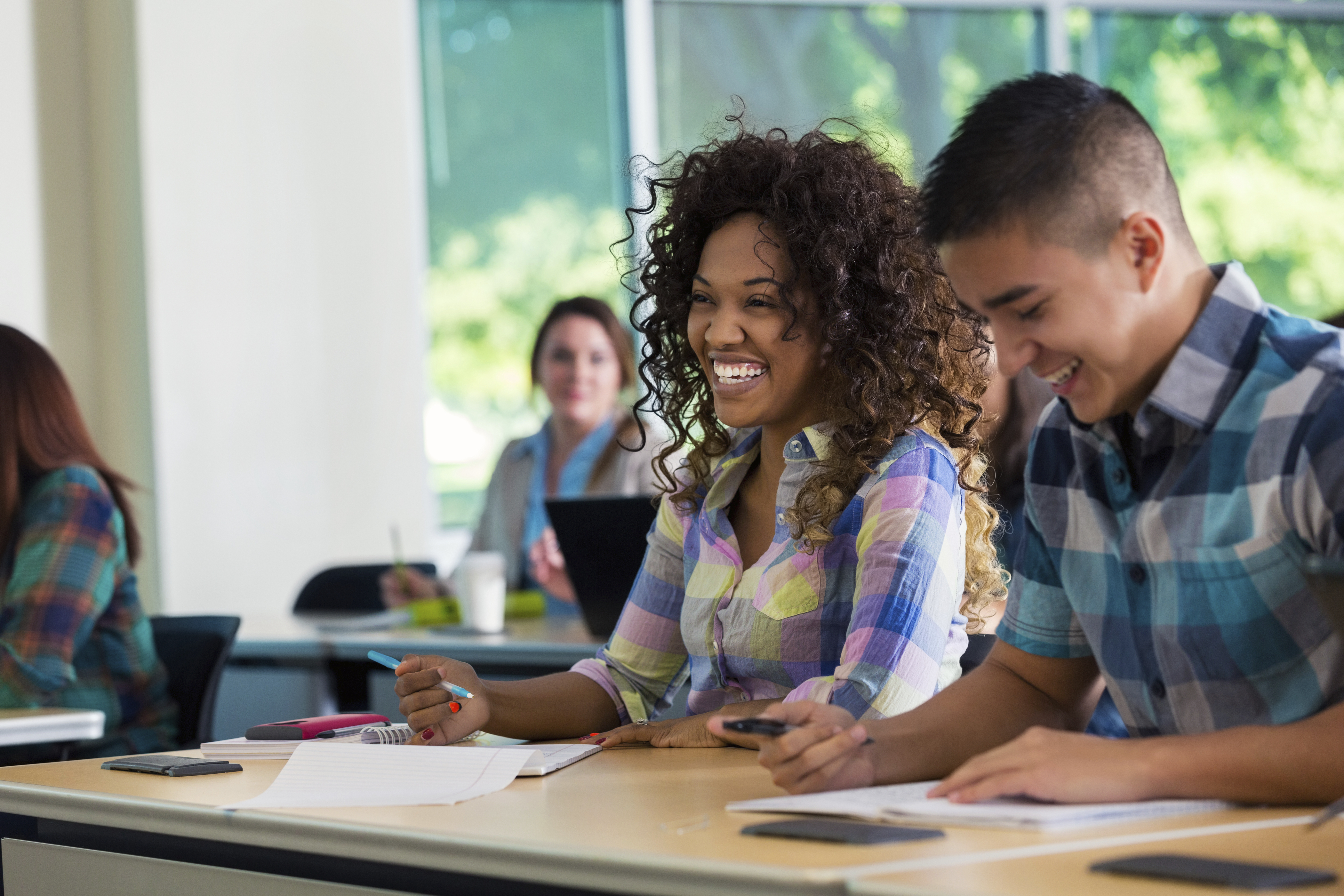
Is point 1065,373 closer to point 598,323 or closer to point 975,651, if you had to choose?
point 975,651

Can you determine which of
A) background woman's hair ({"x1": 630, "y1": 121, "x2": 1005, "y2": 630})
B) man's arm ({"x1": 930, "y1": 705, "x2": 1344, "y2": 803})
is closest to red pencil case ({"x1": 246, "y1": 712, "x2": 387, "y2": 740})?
background woman's hair ({"x1": 630, "y1": 121, "x2": 1005, "y2": 630})

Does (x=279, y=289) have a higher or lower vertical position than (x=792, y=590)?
higher

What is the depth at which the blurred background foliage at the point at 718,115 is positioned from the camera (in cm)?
535

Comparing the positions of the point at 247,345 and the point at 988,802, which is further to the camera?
the point at 247,345

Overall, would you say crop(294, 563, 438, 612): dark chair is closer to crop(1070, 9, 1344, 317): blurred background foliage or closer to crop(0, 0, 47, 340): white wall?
crop(0, 0, 47, 340): white wall

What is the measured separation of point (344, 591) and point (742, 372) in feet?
7.66

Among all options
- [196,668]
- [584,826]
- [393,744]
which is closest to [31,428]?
[196,668]

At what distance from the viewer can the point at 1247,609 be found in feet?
3.99

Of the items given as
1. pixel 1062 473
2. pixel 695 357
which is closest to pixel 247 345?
pixel 695 357

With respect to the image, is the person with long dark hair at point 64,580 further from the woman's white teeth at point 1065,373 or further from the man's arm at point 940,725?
the woman's white teeth at point 1065,373

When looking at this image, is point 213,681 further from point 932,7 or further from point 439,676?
point 932,7

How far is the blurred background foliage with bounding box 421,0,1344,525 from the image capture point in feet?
17.6

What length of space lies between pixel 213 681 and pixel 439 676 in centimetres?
117

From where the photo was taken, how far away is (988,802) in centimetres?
113
